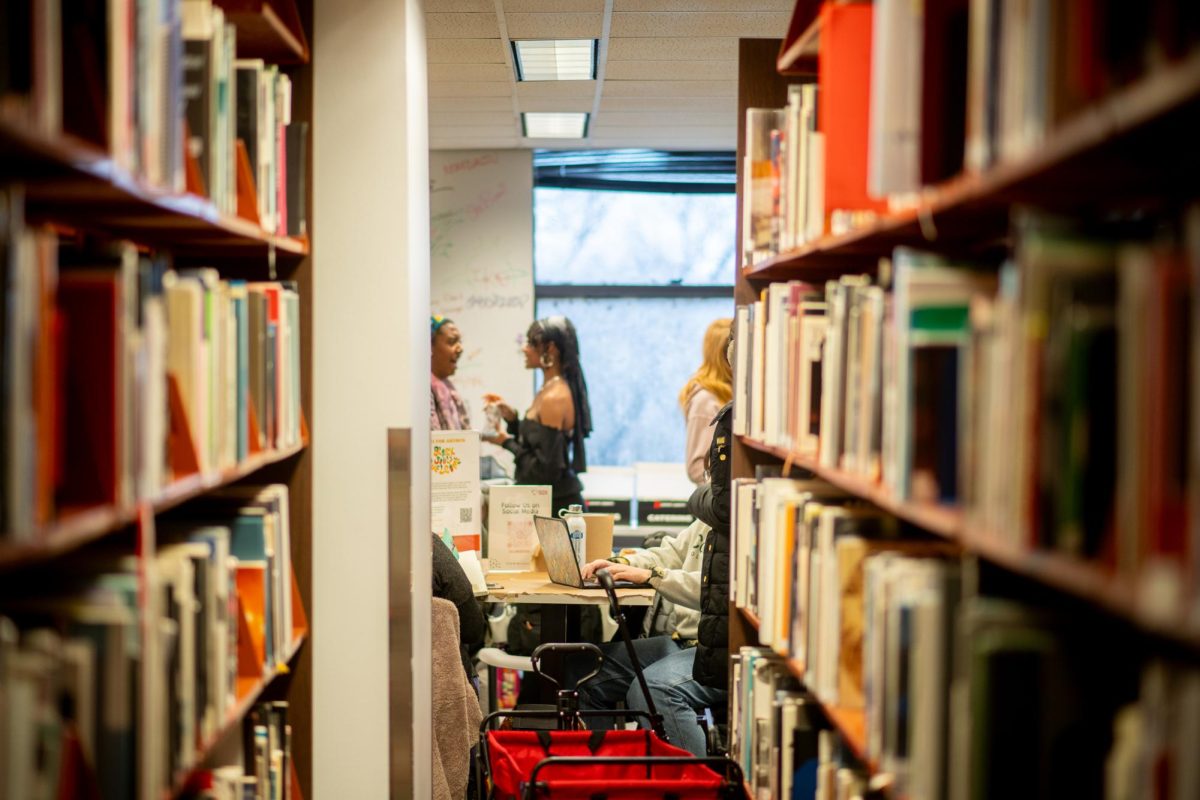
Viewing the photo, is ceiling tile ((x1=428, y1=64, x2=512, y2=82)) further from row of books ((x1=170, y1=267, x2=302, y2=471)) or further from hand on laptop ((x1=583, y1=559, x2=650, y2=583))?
row of books ((x1=170, y1=267, x2=302, y2=471))

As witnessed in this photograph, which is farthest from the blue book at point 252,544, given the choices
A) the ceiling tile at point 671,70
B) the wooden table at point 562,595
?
the ceiling tile at point 671,70

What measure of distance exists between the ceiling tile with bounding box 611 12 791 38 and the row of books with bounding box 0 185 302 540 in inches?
103

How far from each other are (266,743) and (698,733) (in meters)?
1.60

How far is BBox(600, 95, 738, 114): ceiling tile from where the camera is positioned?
18.2 ft

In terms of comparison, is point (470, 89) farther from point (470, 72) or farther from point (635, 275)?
point (635, 275)

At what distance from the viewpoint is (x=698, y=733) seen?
351 cm

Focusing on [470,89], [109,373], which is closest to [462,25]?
[470,89]

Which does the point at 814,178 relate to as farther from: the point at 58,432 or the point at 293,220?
the point at 58,432

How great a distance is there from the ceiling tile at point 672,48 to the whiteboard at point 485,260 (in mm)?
2157

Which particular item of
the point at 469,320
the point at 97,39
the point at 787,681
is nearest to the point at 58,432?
the point at 97,39

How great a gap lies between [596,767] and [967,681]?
1.92 meters

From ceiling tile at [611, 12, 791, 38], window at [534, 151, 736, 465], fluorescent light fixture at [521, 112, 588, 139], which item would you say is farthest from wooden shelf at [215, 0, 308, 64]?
window at [534, 151, 736, 465]

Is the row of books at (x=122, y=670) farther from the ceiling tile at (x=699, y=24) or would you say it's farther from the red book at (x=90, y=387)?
the ceiling tile at (x=699, y=24)

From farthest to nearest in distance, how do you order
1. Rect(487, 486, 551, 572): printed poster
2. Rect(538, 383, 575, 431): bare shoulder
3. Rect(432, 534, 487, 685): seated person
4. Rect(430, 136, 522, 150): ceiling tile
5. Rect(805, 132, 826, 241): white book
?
Rect(430, 136, 522, 150): ceiling tile → Rect(538, 383, 575, 431): bare shoulder → Rect(487, 486, 551, 572): printed poster → Rect(432, 534, 487, 685): seated person → Rect(805, 132, 826, 241): white book
